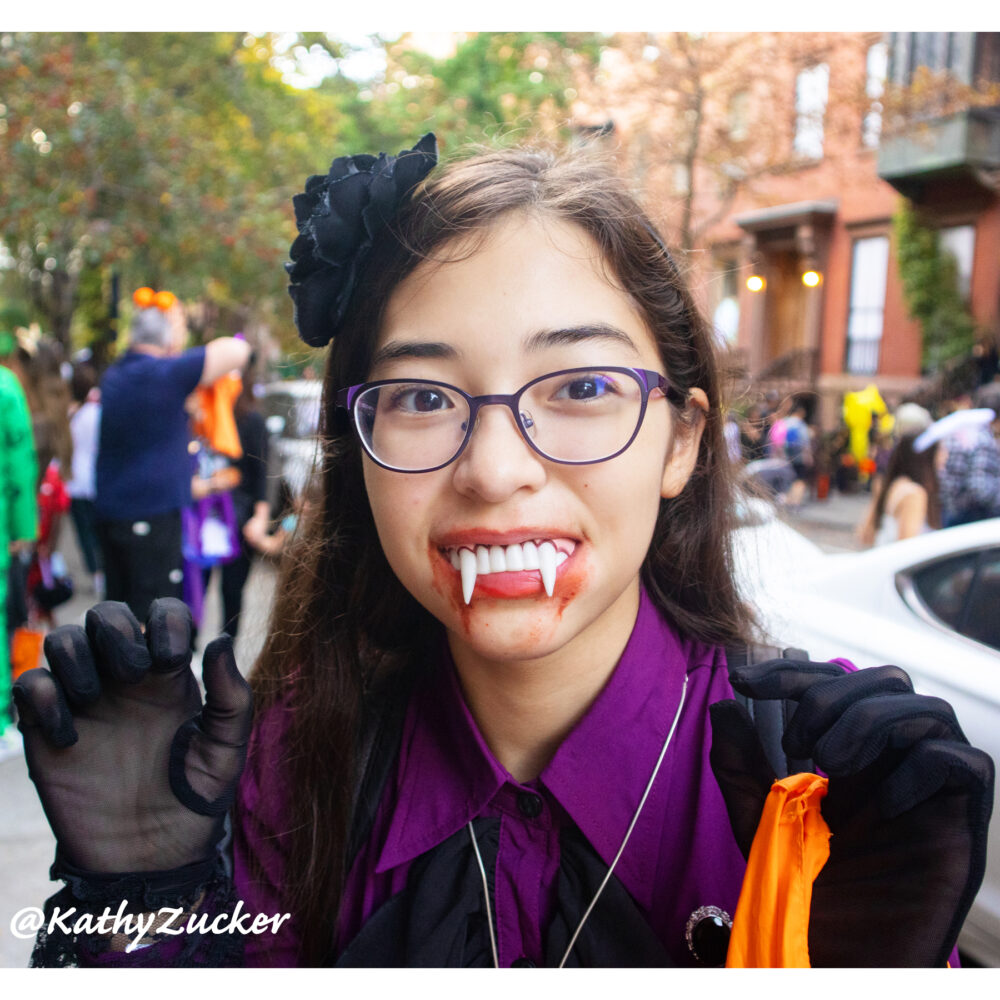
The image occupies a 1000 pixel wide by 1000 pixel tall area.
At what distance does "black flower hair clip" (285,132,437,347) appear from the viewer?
3.98ft

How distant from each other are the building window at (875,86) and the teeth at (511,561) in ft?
37.1

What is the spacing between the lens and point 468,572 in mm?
1075

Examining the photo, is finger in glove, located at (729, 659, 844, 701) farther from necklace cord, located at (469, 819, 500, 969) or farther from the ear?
necklace cord, located at (469, 819, 500, 969)

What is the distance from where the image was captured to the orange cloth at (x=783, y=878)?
95 centimetres

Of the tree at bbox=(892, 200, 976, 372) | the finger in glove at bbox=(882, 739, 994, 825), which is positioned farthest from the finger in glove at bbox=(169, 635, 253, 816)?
the tree at bbox=(892, 200, 976, 372)

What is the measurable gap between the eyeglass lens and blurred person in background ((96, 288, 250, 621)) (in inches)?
112

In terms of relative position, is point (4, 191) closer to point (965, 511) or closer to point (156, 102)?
point (156, 102)

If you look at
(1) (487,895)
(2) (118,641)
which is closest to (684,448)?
(1) (487,895)

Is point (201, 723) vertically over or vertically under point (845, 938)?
over

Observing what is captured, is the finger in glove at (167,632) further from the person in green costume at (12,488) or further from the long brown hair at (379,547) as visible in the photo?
the person in green costume at (12,488)

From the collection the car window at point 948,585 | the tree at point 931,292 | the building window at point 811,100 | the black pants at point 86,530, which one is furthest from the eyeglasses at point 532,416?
the tree at point 931,292

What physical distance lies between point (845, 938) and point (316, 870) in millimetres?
713
